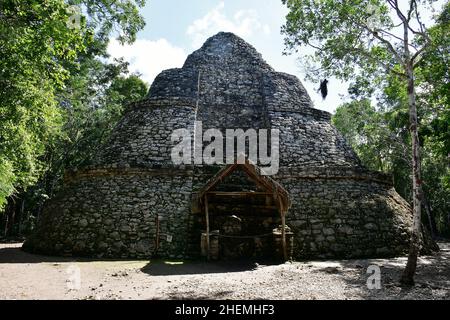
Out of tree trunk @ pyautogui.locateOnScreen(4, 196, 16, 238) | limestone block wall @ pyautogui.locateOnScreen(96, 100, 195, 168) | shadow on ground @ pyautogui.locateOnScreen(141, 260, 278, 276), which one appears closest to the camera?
shadow on ground @ pyautogui.locateOnScreen(141, 260, 278, 276)

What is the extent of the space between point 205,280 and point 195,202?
3270mm

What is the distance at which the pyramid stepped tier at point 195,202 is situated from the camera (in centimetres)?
1057

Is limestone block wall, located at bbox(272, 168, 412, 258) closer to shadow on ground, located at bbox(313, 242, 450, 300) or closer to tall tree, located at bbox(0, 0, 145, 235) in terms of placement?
shadow on ground, located at bbox(313, 242, 450, 300)

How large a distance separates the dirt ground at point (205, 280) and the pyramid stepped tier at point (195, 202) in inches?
40.6

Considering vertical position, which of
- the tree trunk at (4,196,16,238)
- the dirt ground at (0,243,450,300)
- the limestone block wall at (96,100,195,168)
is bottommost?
the dirt ground at (0,243,450,300)

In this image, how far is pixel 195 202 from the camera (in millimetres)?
10070

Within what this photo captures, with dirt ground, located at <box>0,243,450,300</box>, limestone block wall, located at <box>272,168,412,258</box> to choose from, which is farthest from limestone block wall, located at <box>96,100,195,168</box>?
limestone block wall, located at <box>272,168,412,258</box>

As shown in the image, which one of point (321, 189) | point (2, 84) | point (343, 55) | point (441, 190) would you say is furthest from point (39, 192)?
point (441, 190)

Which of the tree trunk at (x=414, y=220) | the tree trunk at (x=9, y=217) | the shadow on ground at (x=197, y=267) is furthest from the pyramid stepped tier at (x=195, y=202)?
the tree trunk at (x=9, y=217)

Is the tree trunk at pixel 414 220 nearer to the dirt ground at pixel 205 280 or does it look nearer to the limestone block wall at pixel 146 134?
the dirt ground at pixel 205 280

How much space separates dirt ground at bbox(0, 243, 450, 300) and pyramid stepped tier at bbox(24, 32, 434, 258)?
1030mm

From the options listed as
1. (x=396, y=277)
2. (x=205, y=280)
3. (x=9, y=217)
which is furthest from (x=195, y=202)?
(x=9, y=217)

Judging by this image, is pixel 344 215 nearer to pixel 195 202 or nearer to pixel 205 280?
pixel 195 202

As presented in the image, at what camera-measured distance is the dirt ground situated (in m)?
5.86
